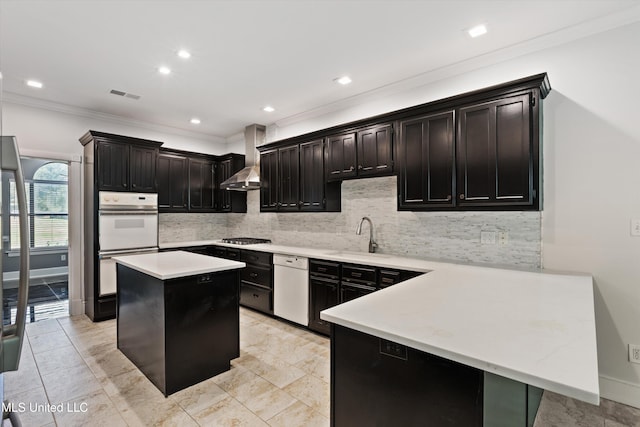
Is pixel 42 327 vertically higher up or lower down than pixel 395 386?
lower down

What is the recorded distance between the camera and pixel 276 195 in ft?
16.0

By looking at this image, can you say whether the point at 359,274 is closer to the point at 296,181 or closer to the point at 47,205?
the point at 296,181

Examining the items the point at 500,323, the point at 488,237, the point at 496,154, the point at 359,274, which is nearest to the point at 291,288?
the point at 359,274

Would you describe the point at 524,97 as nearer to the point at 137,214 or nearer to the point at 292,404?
the point at 292,404

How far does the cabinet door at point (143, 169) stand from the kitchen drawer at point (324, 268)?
2.86 metres

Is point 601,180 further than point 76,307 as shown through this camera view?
No

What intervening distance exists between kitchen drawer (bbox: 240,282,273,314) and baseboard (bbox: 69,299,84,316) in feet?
7.43

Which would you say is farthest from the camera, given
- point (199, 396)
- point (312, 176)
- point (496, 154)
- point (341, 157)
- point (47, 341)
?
point (312, 176)

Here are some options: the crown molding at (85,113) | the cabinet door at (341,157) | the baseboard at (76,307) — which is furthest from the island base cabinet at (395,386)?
the crown molding at (85,113)

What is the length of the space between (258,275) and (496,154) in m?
3.30

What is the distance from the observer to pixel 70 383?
2682 millimetres

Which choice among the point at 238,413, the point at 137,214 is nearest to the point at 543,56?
the point at 238,413

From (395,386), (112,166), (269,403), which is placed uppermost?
(112,166)

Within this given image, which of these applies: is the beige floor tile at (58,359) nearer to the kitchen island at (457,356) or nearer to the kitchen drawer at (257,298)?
the kitchen drawer at (257,298)
